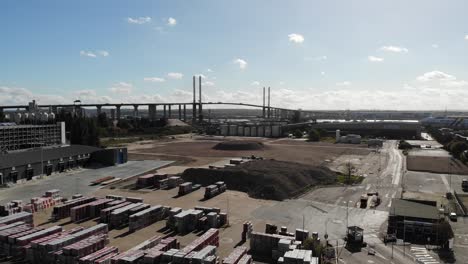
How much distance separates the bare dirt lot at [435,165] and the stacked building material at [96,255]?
172 feet

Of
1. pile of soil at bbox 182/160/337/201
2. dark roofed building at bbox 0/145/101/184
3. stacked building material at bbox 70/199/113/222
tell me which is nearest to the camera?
stacked building material at bbox 70/199/113/222


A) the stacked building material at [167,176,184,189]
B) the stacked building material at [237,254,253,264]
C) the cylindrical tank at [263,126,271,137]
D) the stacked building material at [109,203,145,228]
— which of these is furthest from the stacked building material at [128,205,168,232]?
the cylindrical tank at [263,126,271,137]

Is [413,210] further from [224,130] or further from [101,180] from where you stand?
[224,130]

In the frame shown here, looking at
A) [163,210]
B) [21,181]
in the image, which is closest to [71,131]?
[21,181]

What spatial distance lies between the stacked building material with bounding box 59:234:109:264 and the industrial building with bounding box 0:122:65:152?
37638 mm

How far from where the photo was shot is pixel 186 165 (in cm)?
6375

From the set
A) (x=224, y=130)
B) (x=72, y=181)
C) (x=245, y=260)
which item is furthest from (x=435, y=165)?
(x=224, y=130)

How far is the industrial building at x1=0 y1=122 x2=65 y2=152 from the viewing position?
55225 millimetres

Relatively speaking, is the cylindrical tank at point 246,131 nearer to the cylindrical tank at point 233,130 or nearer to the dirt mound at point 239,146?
the cylindrical tank at point 233,130

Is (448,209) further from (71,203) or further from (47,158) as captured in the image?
(47,158)

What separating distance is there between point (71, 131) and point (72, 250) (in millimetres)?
55862

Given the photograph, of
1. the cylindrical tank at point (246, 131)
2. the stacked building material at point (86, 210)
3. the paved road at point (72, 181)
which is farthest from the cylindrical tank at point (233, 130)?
the stacked building material at point (86, 210)

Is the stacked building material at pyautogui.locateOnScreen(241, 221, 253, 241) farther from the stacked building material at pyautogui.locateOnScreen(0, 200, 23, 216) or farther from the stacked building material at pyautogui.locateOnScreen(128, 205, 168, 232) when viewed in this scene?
the stacked building material at pyautogui.locateOnScreen(0, 200, 23, 216)

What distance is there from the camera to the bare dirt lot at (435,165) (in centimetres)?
6016
